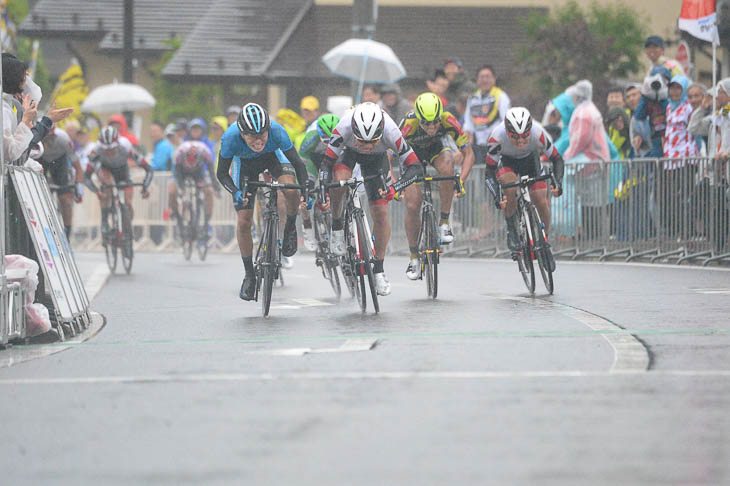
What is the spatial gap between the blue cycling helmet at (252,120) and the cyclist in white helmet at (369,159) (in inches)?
27.6

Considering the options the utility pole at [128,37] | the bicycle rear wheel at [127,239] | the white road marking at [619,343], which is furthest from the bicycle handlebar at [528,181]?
the utility pole at [128,37]

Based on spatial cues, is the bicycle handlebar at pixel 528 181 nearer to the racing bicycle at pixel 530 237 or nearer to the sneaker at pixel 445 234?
the racing bicycle at pixel 530 237

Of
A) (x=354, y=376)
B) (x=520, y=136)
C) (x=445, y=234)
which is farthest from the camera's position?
(x=445, y=234)

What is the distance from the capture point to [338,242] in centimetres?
1261

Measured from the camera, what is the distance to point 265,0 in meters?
52.2

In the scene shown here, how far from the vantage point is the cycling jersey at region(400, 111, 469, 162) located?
14.3 meters

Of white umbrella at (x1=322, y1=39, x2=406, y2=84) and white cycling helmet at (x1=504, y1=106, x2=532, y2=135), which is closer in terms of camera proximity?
white cycling helmet at (x1=504, y1=106, x2=532, y2=135)

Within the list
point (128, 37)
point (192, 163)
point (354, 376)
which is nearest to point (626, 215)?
point (192, 163)

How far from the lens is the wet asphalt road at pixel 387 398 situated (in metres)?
5.70

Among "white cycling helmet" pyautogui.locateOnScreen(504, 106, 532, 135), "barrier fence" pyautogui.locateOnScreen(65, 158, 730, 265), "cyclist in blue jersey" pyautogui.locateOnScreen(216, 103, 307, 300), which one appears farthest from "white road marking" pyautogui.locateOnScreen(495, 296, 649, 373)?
"barrier fence" pyautogui.locateOnScreen(65, 158, 730, 265)

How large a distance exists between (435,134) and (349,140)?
5.10 ft

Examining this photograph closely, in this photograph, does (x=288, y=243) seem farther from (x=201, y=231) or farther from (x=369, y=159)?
(x=201, y=231)

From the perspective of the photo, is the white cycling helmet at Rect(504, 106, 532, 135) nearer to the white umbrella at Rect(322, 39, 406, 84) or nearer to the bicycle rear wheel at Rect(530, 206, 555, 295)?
the bicycle rear wheel at Rect(530, 206, 555, 295)

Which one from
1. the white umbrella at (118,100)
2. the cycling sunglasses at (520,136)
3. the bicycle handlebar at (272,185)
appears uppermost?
the white umbrella at (118,100)
